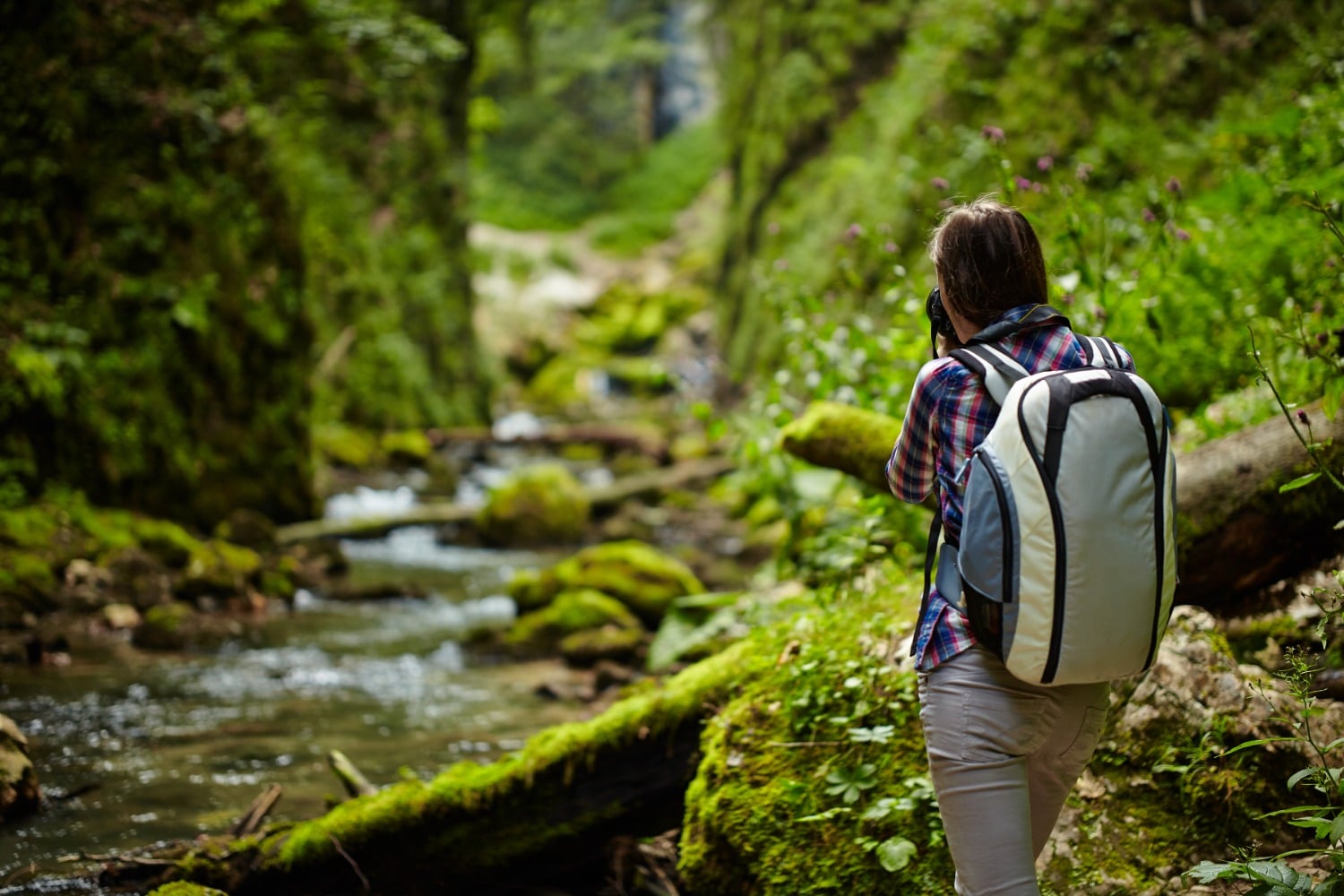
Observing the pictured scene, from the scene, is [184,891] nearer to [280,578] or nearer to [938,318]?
[938,318]

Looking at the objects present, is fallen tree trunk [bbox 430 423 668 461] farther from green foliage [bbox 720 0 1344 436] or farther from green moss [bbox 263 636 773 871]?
green moss [bbox 263 636 773 871]

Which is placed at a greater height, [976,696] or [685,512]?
[976,696]

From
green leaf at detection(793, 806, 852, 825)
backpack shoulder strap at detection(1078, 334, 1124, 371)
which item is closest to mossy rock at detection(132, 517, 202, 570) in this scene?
green leaf at detection(793, 806, 852, 825)

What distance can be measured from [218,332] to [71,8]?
10.1ft

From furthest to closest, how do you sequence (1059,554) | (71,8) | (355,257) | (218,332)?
(355,257) → (218,332) → (71,8) → (1059,554)

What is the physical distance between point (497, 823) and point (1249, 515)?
2.97 meters

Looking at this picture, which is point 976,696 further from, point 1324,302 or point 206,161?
point 206,161

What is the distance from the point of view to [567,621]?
7523 mm

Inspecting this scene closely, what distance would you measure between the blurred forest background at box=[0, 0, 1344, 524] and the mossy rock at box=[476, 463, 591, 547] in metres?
2.23

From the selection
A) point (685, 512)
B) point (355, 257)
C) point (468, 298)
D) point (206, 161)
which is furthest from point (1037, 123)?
point (468, 298)

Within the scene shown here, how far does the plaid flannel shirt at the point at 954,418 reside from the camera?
202cm

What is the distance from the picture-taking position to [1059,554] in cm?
182

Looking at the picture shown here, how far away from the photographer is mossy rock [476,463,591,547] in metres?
11.6

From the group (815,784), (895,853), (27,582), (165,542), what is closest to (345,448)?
(165,542)
